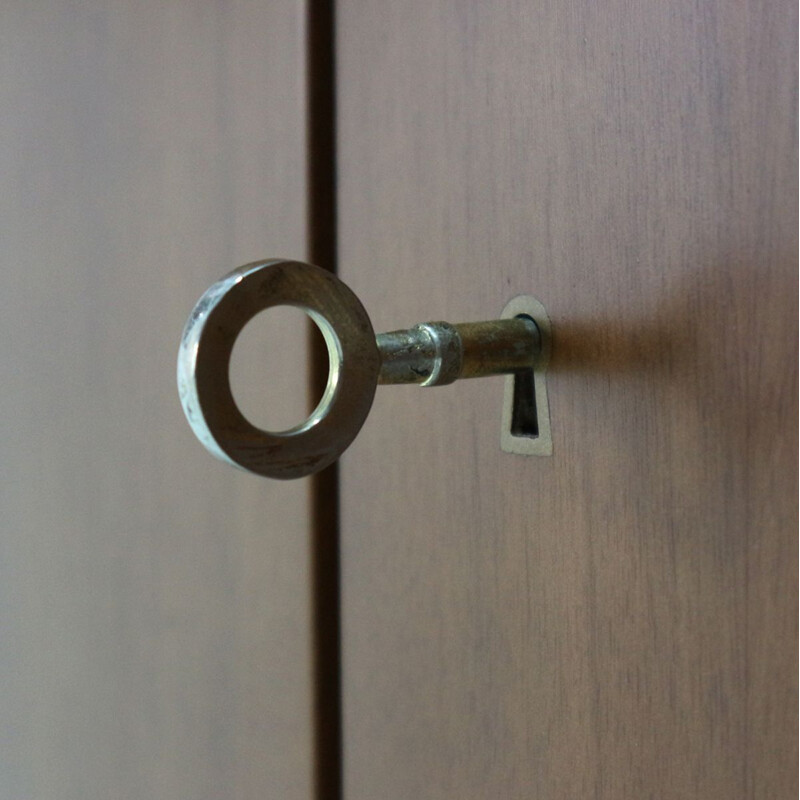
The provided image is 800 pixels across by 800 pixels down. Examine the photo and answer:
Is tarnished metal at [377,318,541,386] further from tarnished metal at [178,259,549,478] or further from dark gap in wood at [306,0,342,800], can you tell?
dark gap in wood at [306,0,342,800]

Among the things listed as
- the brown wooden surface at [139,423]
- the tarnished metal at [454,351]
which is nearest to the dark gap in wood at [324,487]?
the brown wooden surface at [139,423]

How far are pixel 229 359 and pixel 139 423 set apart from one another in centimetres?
25

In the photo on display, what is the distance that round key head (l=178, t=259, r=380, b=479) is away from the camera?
18cm

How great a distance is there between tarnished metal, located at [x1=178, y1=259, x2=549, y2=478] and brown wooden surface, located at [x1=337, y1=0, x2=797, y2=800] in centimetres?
6

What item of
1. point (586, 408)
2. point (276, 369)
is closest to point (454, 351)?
point (586, 408)

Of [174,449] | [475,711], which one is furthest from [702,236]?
[174,449]

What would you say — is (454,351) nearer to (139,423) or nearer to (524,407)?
(524,407)

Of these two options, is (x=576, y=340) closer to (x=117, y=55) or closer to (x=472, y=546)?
(x=472, y=546)

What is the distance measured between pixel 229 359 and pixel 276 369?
172 millimetres

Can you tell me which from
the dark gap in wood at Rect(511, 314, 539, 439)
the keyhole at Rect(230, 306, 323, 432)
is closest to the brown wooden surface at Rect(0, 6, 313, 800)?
the keyhole at Rect(230, 306, 323, 432)

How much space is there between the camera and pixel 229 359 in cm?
19

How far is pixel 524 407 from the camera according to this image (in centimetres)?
26

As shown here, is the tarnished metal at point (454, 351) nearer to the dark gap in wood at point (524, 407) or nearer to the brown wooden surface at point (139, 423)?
the dark gap in wood at point (524, 407)

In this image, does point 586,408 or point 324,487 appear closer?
point 586,408
